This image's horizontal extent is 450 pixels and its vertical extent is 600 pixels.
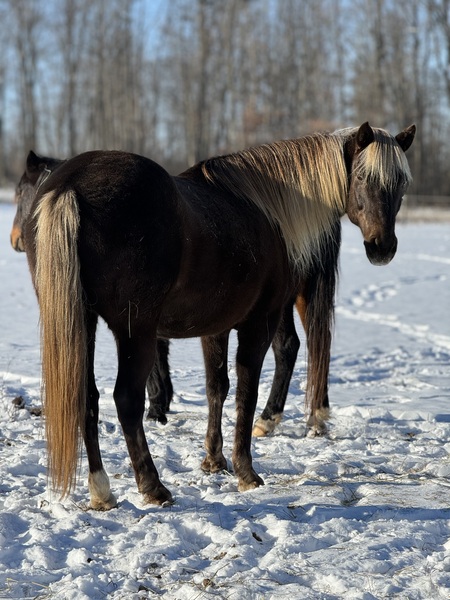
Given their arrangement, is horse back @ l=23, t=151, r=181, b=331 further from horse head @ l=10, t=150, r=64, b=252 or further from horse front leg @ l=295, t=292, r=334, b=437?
horse head @ l=10, t=150, r=64, b=252

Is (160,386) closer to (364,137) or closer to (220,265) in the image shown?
(220,265)

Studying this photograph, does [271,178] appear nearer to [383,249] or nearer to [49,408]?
[383,249]

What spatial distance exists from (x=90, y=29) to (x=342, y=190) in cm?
3659

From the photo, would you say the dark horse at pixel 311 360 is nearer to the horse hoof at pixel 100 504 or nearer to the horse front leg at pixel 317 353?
the horse front leg at pixel 317 353

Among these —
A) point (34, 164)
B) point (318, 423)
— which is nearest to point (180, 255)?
point (318, 423)

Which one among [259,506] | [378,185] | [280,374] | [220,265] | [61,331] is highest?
[378,185]

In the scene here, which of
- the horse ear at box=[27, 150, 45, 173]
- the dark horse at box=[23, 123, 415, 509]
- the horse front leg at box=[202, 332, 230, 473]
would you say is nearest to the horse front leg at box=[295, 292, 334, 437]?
the dark horse at box=[23, 123, 415, 509]

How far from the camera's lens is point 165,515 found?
10.3 ft

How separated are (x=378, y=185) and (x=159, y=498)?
198 centimetres

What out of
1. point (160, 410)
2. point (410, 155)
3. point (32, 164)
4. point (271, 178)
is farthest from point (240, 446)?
point (410, 155)

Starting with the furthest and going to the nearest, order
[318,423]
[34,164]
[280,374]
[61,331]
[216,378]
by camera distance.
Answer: [34,164] < [280,374] < [318,423] < [216,378] < [61,331]

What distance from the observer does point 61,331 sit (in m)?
3.01

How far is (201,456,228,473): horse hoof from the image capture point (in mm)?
3953

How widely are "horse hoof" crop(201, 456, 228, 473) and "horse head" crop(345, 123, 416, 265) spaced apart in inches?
54.5
